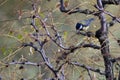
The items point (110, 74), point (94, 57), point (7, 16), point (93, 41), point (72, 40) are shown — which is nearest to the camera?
point (110, 74)

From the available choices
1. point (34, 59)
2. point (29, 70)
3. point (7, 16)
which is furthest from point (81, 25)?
point (7, 16)

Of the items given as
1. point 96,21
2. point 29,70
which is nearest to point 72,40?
point 96,21

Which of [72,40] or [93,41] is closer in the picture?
[93,41]

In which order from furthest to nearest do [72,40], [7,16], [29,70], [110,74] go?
[7,16] → [29,70] → [72,40] → [110,74]

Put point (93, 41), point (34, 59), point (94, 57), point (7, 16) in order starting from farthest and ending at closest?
point (7, 16) < point (34, 59) < point (94, 57) < point (93, 41)

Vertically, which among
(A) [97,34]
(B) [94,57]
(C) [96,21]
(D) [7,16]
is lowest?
(D) [7,16]

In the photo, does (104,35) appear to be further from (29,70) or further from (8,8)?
(8,8)

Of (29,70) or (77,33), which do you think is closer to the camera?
(77,33)

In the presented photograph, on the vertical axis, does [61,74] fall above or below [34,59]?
above

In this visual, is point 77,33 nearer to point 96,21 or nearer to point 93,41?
point 93,41
